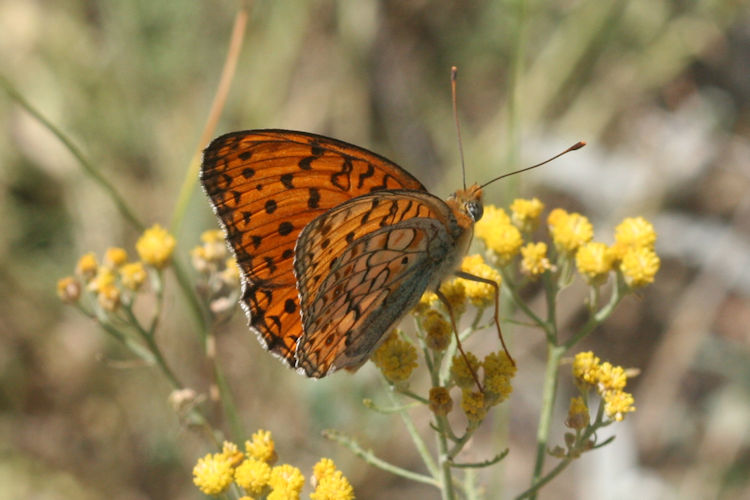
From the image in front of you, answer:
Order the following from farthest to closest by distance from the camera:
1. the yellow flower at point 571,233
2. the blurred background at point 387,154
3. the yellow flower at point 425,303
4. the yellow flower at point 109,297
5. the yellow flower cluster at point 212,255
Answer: the blurred background at point 387,154
the yellow flower cluster at point 212,255
the yellow flower at point 109,297
the yellow flower at point 571,233
the yellow flower at point 425,303

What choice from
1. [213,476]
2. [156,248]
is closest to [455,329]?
[213,476]

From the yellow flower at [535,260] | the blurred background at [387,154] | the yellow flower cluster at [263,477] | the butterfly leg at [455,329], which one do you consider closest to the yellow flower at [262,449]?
the yellow flower cluster at [263,477]

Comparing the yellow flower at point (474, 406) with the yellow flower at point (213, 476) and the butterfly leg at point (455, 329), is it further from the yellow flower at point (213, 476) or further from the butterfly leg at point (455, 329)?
the yellow flower at point (213, 476)

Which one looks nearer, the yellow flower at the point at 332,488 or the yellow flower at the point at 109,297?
the yellow flower at the point at 332,488

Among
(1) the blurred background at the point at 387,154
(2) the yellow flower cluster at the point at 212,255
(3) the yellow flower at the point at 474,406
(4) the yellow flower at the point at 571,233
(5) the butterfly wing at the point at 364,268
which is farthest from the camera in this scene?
(1) the blurred background at the point at 387,154

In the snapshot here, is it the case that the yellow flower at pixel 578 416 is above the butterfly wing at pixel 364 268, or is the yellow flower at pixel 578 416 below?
below

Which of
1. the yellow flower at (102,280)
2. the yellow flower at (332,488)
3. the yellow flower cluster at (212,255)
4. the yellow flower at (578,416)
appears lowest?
the yellow flower at (332,488)

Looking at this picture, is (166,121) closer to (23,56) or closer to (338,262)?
(23,56)
